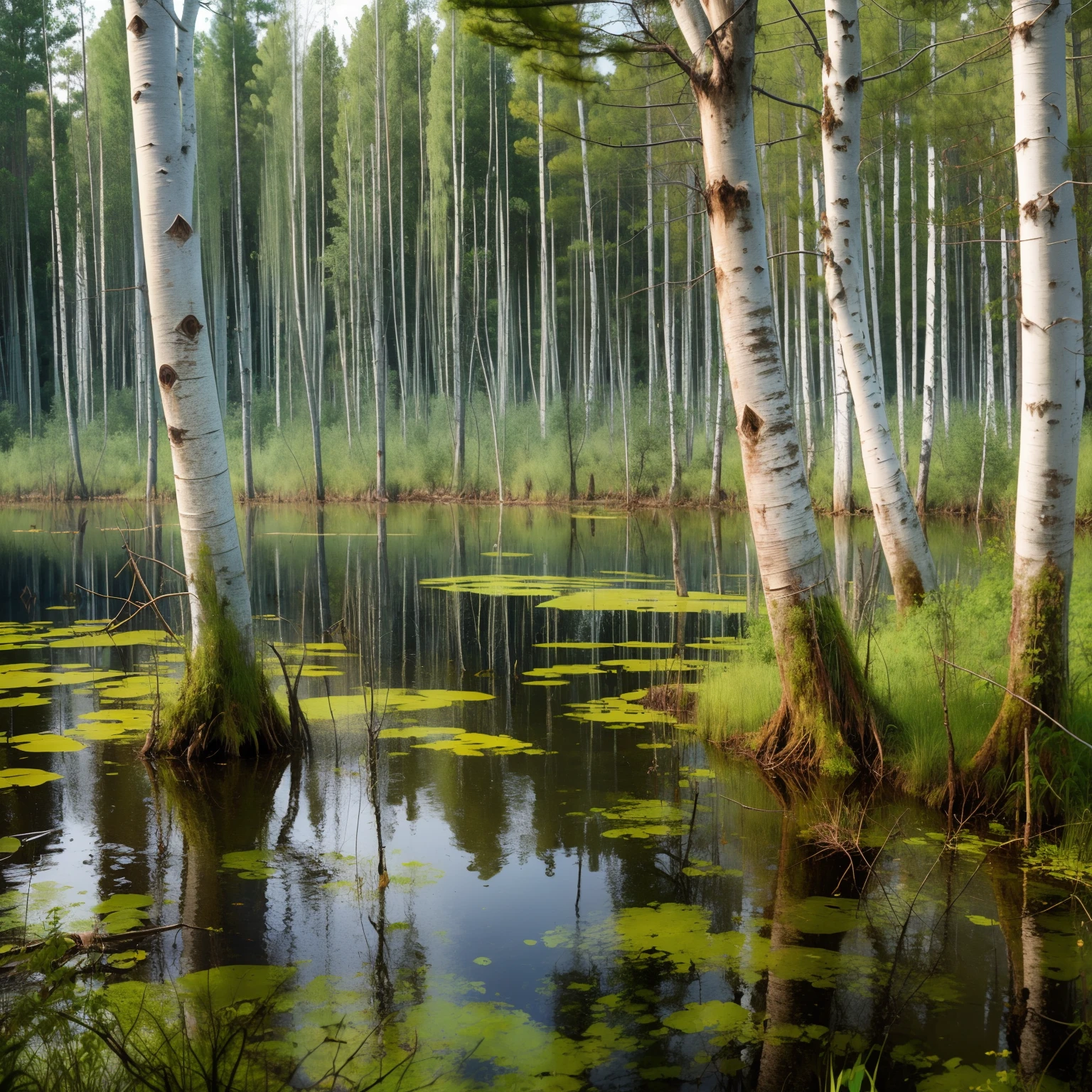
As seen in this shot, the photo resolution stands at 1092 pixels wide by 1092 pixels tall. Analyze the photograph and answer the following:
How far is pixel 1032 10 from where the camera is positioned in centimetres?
418

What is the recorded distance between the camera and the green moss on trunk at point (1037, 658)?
426 centimetres

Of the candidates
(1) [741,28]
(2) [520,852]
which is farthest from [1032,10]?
(2) [520,852]

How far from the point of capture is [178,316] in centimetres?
555

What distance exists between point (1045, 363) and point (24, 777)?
4.70 metres

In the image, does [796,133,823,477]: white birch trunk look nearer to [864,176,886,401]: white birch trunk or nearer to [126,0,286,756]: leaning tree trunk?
[864,176,886,401]: white birch trunk

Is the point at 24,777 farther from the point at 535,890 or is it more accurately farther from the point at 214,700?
the point at 535,890

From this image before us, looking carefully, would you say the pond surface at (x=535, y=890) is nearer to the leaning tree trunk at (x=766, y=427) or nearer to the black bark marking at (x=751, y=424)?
the leaning tree trunk at (x=766, y=427)

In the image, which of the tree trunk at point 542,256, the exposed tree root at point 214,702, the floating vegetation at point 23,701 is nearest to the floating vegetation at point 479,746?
the exposed tree root at point 214,702

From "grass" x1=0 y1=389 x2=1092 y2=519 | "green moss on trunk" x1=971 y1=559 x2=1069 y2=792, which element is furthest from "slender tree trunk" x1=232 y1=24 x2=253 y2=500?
"green moss on trunk" x1=971 y1=559 x2=1069 y2=792

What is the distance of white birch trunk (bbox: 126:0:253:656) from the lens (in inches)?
218

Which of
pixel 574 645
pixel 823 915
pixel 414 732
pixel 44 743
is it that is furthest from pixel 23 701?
pixel 823 915

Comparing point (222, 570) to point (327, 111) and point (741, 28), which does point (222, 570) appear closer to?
point (741, 28)

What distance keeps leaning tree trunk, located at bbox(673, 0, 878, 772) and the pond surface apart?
524 mm

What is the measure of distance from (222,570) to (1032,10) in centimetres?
432
